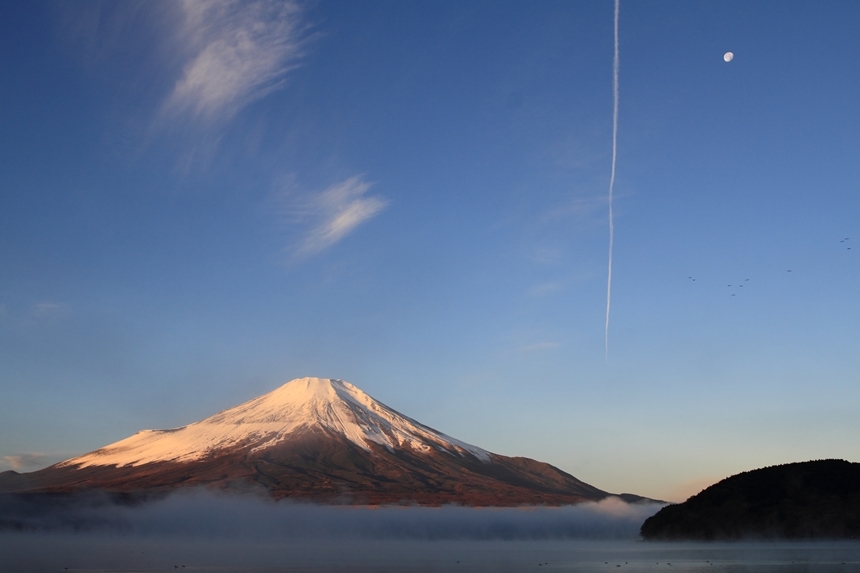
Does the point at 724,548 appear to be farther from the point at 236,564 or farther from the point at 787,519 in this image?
the point at 236,564

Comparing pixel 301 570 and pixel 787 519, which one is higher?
pixel 787 519

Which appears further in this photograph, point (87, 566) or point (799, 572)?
point (87, 566)

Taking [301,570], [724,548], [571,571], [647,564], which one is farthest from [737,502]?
[301,570]

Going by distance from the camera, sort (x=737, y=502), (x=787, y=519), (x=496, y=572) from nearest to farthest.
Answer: (x=496, y=572)
(x=787, y=519)
(x=737, y=502)

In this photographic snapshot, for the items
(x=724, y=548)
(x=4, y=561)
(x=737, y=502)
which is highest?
(x=737, y=502)

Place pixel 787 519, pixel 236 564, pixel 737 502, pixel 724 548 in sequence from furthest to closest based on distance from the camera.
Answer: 1. pixel 737 502
2. pixel 787 519
3. pixel 724 548
4. pixel 236 564

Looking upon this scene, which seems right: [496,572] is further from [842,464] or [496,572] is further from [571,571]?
[842,464]

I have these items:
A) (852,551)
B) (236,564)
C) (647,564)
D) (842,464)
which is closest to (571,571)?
(647,564)

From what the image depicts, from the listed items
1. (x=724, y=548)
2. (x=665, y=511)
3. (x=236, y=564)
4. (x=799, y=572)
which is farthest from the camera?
(x=665, y=511)

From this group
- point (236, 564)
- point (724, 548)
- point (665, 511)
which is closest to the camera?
point (236, 564)
